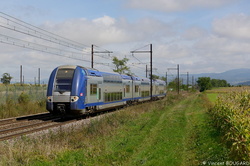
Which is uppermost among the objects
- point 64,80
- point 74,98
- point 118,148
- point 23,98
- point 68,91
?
point 64,80

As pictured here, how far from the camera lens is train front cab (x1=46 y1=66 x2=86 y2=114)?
17656 millimetres

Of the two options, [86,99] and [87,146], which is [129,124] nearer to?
[86,99]

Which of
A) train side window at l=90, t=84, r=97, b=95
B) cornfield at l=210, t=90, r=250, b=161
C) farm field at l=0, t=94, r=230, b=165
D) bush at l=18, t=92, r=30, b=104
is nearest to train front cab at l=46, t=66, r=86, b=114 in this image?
train side window at l=90, t=84, r=97, b=95

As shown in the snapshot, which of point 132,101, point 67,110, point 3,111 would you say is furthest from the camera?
point 132,101

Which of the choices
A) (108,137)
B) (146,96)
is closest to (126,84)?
(146,96)

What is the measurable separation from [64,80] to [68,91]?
82cm

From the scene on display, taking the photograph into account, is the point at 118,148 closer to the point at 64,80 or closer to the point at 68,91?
the point at 68,91

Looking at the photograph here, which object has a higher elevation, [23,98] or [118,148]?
[23,98]

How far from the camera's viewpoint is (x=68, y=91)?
17.8 metres

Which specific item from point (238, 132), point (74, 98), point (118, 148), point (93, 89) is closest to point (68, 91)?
point (74, 98)

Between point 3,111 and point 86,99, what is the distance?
7.05 metres

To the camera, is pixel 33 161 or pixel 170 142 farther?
pixel 170 142

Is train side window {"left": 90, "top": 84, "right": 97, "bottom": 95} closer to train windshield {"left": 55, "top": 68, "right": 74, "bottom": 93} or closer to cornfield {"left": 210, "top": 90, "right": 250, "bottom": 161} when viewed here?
train windshield {"left": 55, "top": 68, "right": 74, "bottom": 93}

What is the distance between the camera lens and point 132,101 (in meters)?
31.7
